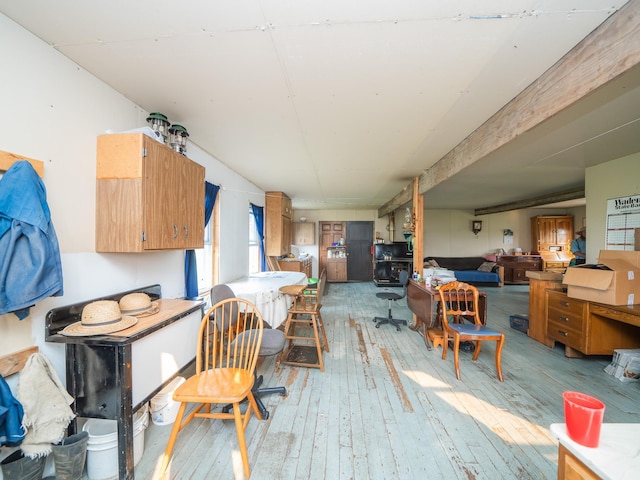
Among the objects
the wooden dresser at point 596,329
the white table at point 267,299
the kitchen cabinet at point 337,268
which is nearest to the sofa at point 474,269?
the kitchen cabinet at point 337,268

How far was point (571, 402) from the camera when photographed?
82 centimetres

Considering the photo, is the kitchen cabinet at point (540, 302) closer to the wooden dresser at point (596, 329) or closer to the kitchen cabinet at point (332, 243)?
the wooden dresser at point (596, 329)

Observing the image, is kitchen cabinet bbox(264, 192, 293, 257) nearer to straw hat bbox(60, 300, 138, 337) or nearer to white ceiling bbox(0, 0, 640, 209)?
white ceiling bbox(0, 0, 640, 209)

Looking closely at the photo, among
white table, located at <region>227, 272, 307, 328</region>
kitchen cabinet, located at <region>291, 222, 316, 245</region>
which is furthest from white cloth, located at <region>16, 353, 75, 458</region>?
kitchen cabinet, located at <region>291, 222, 316, 245</region>

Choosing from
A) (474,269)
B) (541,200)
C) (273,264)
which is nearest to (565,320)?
(541,200)

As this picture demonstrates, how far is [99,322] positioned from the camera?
4.76 ft

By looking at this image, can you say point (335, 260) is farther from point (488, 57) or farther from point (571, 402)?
point (571, 402)

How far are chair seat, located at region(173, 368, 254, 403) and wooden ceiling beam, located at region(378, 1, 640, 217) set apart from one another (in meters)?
2.58

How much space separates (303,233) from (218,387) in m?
→ 7.01

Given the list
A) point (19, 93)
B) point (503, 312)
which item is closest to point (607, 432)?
Result: point (19, 93)

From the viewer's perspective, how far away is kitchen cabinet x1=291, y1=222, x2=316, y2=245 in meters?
8.51

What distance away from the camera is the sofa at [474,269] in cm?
805

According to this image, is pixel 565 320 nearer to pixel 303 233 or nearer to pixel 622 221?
pixel 622 221

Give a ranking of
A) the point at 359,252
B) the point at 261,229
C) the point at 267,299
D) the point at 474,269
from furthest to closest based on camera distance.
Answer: the point at 359,252
the point at 474,269
the point at 261,229
the point at 267,299
